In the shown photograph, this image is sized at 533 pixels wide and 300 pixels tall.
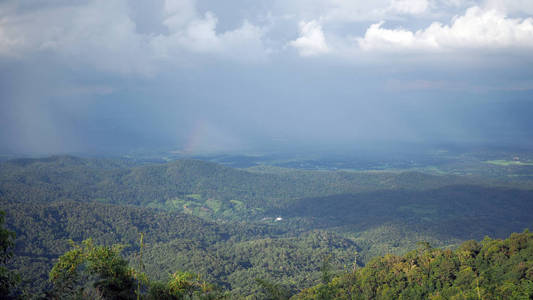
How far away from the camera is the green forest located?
20.5 m

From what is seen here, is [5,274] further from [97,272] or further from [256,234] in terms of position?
[256,234]

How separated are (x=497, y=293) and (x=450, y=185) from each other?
428 feet

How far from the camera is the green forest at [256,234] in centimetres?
2053

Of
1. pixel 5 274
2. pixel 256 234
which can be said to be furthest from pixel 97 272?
pixel 256 234

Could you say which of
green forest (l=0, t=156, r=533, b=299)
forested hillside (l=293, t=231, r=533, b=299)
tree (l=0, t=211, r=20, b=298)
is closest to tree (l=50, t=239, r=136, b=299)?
green forest (l=0, t=156, r=533, b=299)

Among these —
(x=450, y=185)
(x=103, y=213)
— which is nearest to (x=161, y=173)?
(x=103, y=213)

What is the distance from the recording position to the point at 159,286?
18359 mm

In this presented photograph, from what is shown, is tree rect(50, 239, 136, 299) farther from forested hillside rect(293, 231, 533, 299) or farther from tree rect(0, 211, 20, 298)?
forested hillside rect(293, 231, 533, 299)

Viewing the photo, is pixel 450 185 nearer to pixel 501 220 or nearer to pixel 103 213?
pixel 501 220

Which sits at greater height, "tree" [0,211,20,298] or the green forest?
"tree" [0,211,20,298]

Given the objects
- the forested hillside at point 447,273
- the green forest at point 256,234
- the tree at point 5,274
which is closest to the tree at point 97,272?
the green forest at point 256,234

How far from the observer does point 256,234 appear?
107 m

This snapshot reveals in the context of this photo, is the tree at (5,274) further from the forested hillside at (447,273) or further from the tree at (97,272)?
the forested hillside at (447,273)

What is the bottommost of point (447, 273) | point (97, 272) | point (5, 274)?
point (447, 273)
